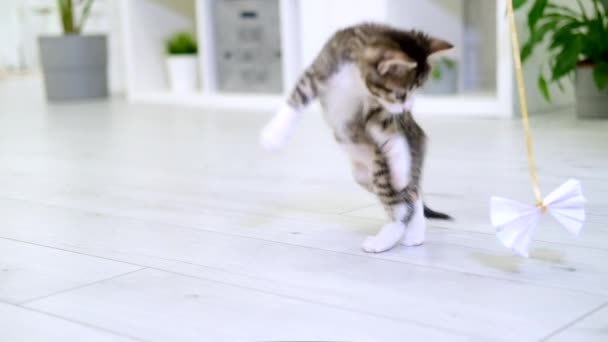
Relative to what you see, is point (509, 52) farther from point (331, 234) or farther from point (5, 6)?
point (5, 6)

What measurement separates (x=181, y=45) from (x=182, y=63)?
10 cm

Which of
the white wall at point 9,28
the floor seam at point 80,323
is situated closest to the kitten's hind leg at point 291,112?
the floor seam at point 80,323

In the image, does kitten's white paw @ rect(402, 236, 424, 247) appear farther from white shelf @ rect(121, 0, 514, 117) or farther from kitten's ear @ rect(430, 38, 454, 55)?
white shelf @ rect(121, 0, 514, 117)

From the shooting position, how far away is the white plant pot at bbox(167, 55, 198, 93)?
3428 mm

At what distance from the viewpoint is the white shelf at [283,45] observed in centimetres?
245

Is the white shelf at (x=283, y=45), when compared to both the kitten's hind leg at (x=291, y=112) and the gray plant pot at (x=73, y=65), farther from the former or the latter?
the kitten's hind leg at (x=291, y=112)

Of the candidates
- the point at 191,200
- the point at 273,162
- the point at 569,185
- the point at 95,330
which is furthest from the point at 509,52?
the point at 95,330

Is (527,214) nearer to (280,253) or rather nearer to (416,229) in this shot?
(416,229)

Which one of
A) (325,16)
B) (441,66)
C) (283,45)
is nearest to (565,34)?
(441,66)

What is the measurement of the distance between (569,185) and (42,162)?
4.66ft

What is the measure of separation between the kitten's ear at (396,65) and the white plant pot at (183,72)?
2596mm

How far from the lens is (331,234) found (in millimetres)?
1152

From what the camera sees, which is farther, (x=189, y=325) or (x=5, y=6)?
(x=5, y=6)

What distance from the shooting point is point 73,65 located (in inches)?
146
